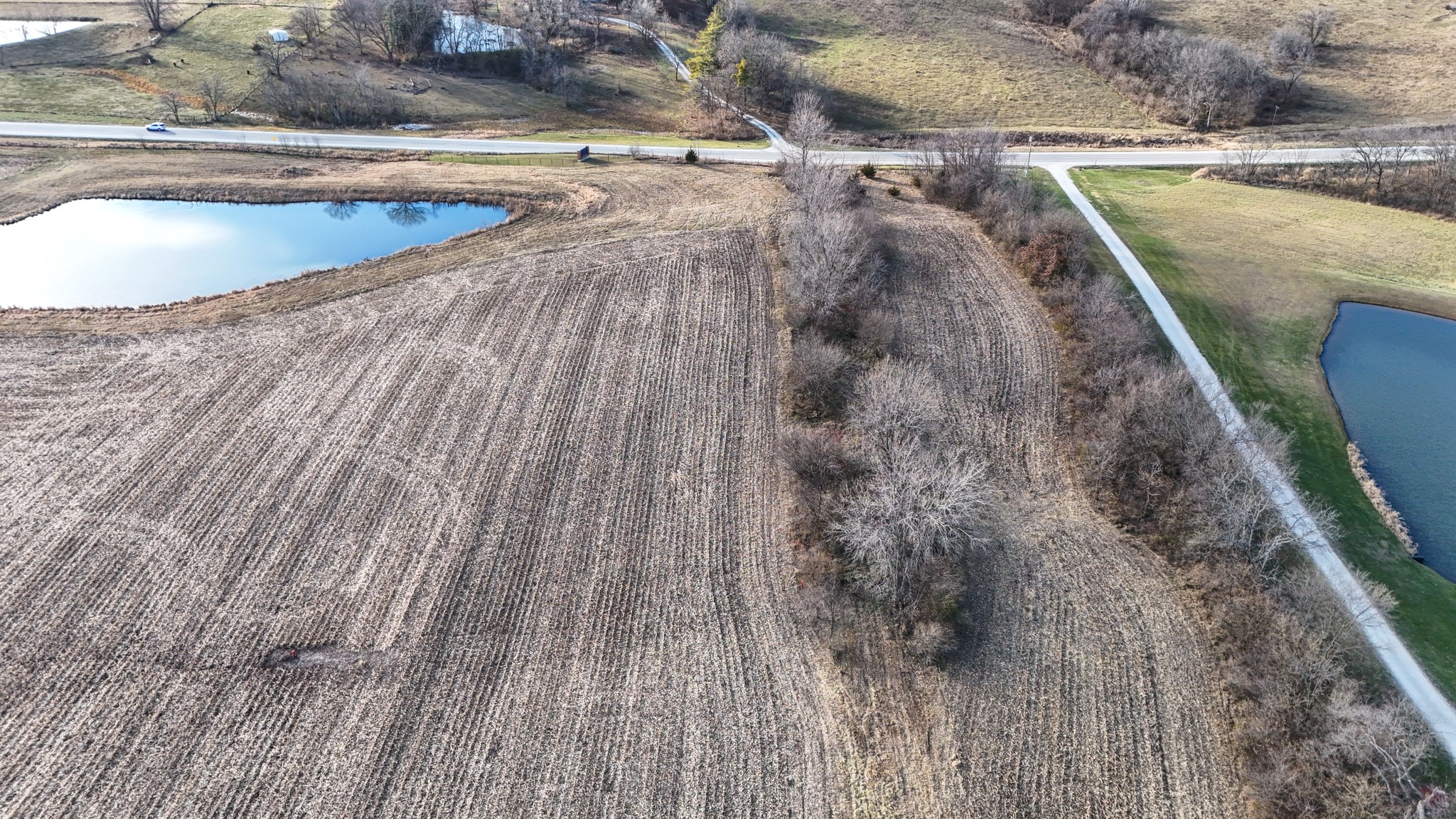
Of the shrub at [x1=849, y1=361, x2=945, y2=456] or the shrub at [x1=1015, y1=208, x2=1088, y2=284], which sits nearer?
the shrub at [x1=849, y1=361, x2=945, y2=456]

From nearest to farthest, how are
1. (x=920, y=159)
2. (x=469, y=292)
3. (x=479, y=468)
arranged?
1. (x=479, y=468)
2. (x=469, y=292)
3. (x=920, y=159)

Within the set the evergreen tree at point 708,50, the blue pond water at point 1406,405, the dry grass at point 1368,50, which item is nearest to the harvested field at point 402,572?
the blue pond water at point 1406,405

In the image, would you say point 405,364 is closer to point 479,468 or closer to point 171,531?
point 479,468

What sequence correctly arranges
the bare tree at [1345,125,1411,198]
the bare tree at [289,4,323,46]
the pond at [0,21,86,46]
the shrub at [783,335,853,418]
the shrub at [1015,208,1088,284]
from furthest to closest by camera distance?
the pond at [0,21,86,46]
the bare tree at [289,4,323,46]
the bare tree at [1345,125,1411,198]
the shrub at [1015,208,1088,284]
the shrub at [783,335,853,418]

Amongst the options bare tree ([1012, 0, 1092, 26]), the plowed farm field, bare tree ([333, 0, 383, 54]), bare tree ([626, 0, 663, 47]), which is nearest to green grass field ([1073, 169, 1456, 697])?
the plowed farm field

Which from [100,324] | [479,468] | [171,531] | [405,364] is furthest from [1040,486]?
[100,324]

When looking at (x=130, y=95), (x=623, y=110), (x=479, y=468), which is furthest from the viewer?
(x=623, y=110)

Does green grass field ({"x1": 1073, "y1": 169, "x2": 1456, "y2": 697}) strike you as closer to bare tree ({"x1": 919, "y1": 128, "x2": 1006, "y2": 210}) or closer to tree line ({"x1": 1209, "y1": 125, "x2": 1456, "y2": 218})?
tree line ({"x1": 1209, "y1": 125, "x2": 1456, "y2": 218})
